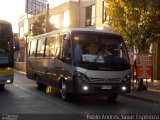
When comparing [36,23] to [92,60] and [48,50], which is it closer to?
[48,50]

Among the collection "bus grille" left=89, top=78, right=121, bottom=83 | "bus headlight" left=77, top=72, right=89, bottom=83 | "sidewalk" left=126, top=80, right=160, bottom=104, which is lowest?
"sidewalk" left=126, top=80, right=160, bottom=104

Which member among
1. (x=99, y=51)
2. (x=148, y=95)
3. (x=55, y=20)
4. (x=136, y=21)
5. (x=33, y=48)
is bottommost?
(x=148, y=95)

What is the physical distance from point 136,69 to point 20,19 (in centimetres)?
5137

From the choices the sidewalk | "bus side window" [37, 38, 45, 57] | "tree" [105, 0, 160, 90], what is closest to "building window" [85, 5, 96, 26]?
"tree" [105, 0, 160, 90]

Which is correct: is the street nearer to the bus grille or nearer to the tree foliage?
the bus grille

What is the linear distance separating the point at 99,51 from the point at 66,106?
2.40 m

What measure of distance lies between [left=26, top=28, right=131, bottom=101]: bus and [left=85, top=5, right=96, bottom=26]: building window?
2269 centimetres

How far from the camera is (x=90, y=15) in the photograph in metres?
40.8

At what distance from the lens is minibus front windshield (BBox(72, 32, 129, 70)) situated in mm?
15344

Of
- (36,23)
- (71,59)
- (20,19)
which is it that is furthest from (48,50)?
(20,19)

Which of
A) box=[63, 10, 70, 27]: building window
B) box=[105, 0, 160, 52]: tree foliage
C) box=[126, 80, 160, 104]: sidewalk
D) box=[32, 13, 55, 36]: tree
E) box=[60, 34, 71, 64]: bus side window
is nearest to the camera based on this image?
box=[60, 34, 71, 64]: bus side window

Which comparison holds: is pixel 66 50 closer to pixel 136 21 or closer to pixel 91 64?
pixel 91 64

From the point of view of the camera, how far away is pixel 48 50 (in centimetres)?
1894

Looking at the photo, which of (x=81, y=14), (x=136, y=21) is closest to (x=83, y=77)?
(x=136, y=21)
